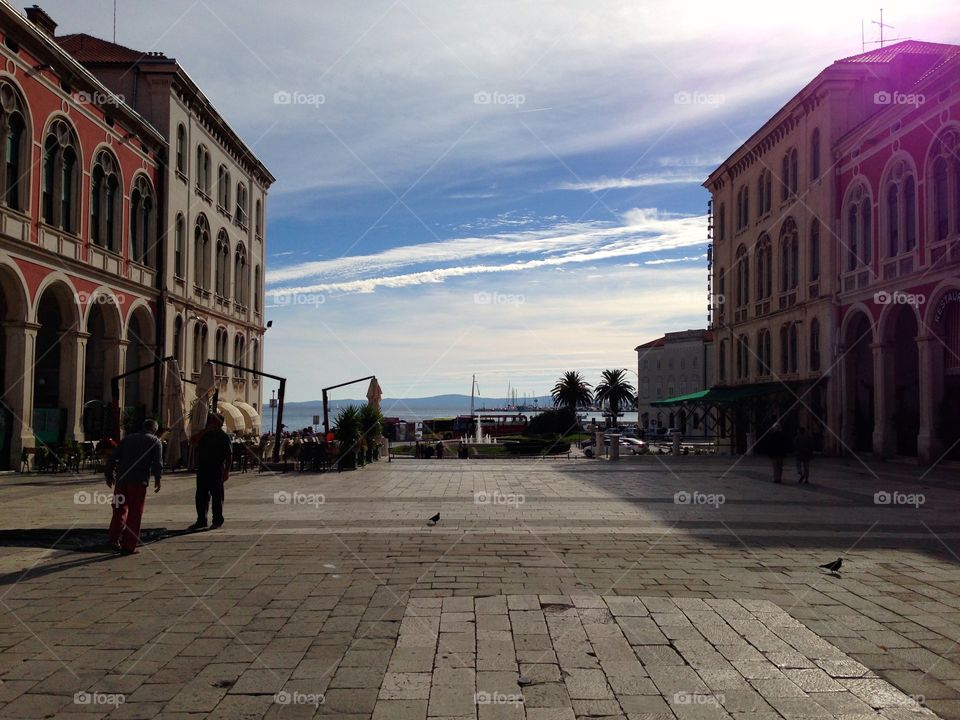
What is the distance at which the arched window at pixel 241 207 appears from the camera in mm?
46250

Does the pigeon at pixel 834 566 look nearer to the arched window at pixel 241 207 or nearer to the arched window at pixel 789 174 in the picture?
the arched window at pixel 789 174

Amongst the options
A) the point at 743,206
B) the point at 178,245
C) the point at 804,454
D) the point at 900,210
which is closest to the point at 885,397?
the point at 900,210

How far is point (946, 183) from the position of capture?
985 inches

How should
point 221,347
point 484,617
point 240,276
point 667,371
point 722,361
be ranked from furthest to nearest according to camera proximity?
point 667,371, point 722,361, point 240,276, point 221,347, point 484,617

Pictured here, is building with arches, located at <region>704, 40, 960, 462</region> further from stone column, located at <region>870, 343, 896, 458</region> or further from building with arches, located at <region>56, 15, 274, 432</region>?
building with arches, located at <region>56, 15, 274, 432</region>

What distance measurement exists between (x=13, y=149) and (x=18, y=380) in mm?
6378

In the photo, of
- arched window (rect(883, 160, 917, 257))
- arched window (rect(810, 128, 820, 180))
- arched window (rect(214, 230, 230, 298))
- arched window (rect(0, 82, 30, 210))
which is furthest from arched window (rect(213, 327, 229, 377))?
arched window (rect(883, 160, 917, 257))

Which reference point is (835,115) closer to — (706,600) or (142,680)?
(706,600)

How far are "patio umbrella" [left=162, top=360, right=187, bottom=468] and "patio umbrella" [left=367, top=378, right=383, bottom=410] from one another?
7742mm

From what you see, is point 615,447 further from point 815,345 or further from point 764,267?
point 764,267

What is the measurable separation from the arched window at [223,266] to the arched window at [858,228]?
2965cm

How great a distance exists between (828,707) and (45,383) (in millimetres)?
27593

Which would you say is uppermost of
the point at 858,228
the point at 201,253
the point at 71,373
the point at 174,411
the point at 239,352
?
the point at 201,253

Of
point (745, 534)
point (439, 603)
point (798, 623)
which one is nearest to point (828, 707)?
point (798, 623)
